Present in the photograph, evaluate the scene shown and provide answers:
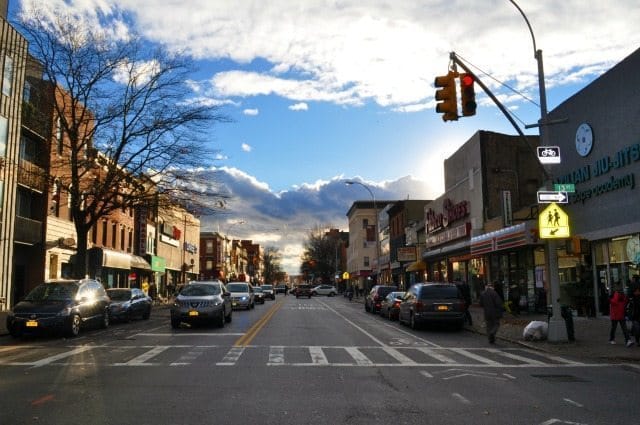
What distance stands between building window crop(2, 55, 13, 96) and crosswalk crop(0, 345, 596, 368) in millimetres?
17882

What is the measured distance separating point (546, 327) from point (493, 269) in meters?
15.5

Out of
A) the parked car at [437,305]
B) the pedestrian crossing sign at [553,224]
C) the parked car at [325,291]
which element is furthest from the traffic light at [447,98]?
the parked car at [325,291]

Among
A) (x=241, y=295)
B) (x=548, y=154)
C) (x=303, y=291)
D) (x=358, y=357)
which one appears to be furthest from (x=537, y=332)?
(x=303, y=291)

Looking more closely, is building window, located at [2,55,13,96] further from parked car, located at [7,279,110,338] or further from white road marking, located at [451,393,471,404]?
white road marking, located at [451,393,471,404]

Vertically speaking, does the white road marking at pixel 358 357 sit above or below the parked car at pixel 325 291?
below

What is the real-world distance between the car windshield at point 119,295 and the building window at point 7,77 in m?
11.4

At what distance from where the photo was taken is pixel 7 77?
28.5 meters

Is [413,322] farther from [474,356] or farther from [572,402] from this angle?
[572,402]

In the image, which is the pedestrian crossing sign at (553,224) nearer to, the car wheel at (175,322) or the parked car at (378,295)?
the car wheel at (175,322)

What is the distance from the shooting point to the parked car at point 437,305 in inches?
800

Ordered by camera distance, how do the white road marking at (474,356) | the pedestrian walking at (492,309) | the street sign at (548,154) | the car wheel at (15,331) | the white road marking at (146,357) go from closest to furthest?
the white road marking at (146,357) < the white road marking at (474,356) < the street sign at (548,154) < the car wheel at (15,331) < the pedestrian walking at (492,309)

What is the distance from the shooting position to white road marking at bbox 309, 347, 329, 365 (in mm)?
12091

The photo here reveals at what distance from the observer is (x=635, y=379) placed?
1044 cm

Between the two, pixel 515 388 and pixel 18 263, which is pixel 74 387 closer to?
pixel 515 388
